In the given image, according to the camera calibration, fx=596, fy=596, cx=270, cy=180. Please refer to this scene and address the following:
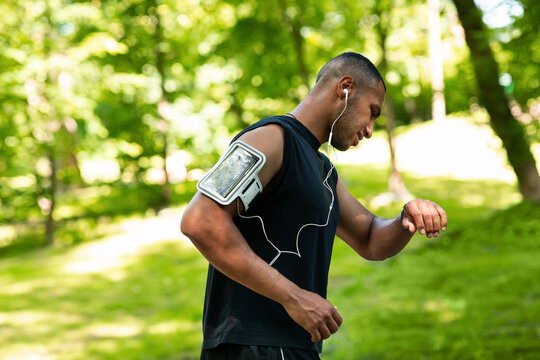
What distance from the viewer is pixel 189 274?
407 inches

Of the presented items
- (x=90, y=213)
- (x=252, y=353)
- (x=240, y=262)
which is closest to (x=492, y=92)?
(x=252, y=353)

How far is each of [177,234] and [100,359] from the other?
7.75 meters

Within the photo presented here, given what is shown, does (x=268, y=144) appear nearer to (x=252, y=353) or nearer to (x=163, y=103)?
(x=252, y=353)

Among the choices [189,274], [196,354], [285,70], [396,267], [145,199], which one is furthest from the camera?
[145,199]

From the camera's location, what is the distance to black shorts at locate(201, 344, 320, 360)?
2.04m

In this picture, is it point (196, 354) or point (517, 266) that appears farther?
point (517, 266)

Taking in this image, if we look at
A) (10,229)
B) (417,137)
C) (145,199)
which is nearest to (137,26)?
(145,199)

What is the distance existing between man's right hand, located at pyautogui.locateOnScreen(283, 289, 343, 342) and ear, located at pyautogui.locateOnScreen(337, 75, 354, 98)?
0.73 meters

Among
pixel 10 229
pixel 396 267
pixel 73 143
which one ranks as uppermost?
pixel 73 143

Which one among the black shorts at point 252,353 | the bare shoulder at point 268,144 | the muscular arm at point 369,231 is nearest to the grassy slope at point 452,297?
the muscular arm at point 369,231

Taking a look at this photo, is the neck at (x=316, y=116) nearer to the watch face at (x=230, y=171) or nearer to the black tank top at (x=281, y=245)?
the black tank top at (x=281, y=245)

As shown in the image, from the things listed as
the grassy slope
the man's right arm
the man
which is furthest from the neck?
the grassy slope

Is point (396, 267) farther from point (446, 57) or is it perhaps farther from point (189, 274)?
point (446, 57)

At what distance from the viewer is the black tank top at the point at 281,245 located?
1.99m
